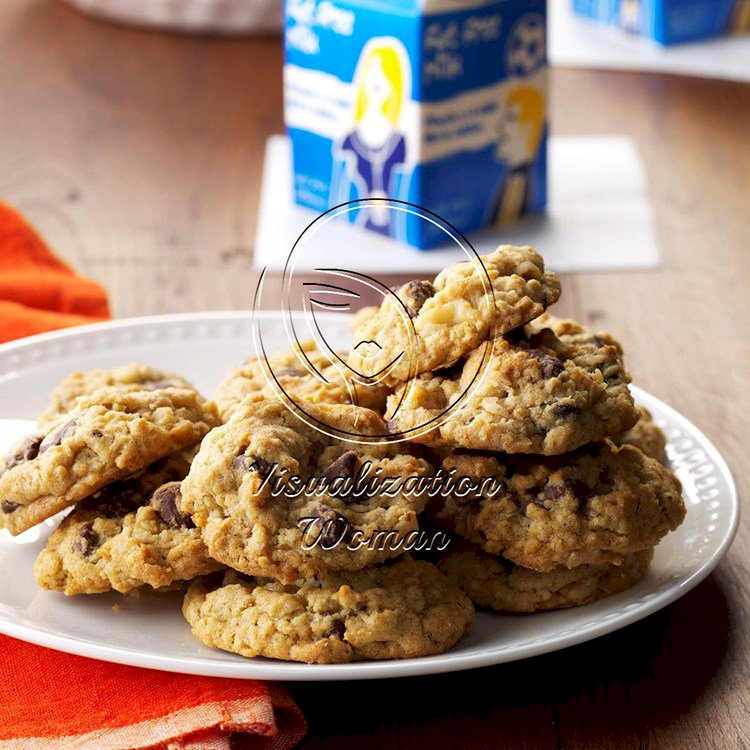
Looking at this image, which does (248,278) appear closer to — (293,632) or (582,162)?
(582,162)

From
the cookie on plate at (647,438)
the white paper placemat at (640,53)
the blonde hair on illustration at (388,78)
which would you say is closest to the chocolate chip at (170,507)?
the cookie on plate at (647,438)

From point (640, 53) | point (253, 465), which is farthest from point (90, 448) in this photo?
point (640, 53)

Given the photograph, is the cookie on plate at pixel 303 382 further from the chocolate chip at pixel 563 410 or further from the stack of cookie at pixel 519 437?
Answer: the chocolate chip at pixel 563 410

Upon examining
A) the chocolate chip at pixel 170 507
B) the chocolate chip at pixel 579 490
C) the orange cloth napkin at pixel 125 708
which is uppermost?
the chocolate chip at pixel 579 490

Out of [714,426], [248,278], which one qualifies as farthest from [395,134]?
[714,426]

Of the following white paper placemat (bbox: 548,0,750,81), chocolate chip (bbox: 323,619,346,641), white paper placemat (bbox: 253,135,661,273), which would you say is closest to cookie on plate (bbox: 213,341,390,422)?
chocolate chip (bbox: 323,619,346,641)

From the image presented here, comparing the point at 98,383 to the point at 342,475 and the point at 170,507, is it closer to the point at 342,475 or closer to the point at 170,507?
the point at 170,507
